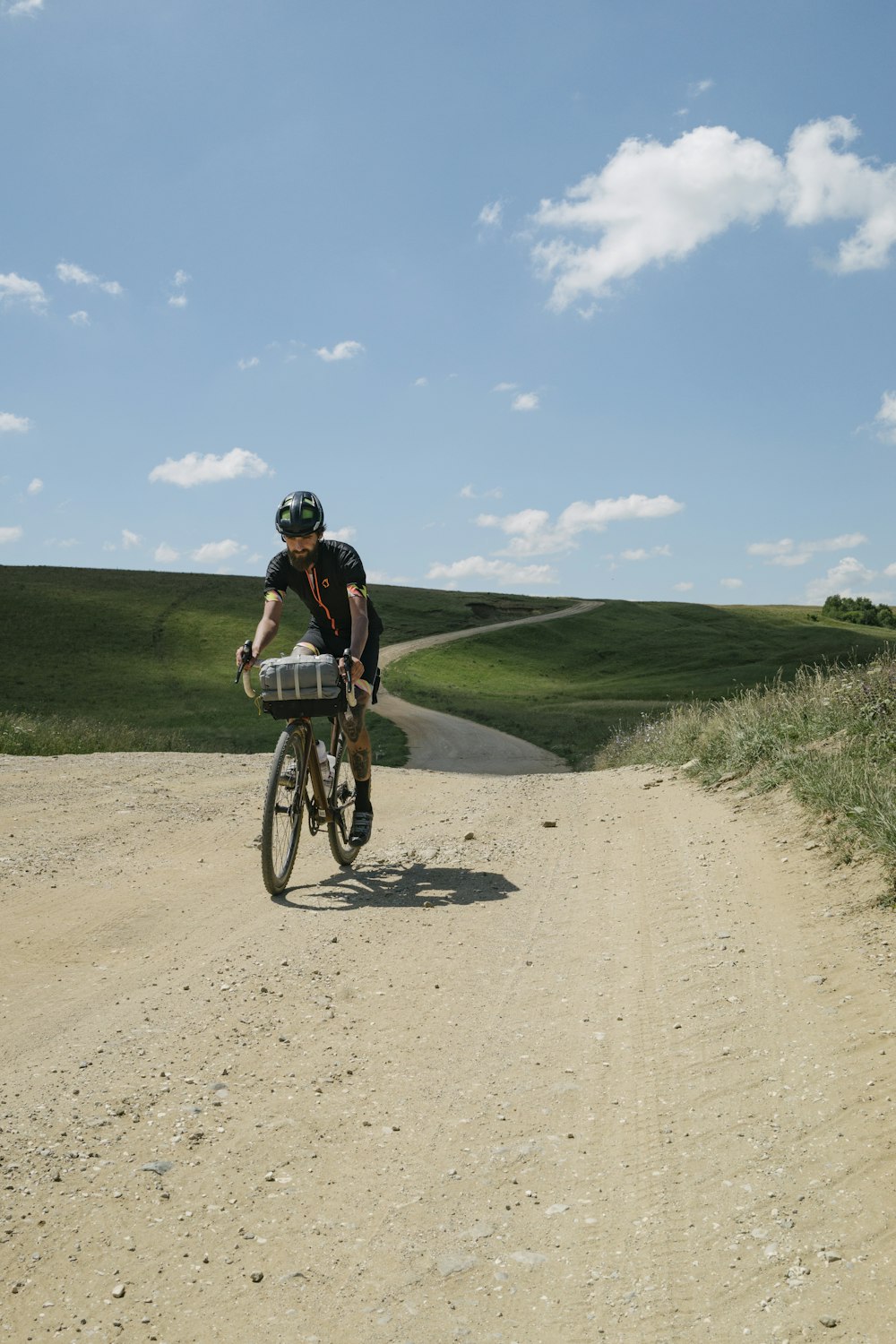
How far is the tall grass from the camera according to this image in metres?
6.87

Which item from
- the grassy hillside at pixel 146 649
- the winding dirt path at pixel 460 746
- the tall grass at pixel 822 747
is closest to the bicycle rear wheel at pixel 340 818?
the tall grass at pixel 822 747

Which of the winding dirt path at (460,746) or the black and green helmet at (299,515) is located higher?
the black and green helmet at (299,515)

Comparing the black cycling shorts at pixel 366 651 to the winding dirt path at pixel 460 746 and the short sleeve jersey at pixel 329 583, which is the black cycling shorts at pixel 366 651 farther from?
the winding dirt path at pixel 460 746

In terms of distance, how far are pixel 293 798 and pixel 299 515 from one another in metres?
2.16

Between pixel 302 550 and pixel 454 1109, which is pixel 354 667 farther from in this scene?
pixel 454 1109

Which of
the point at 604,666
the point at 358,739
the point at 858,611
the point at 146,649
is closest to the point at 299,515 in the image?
the point at 358,739

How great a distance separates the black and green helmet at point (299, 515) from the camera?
7.50 meters

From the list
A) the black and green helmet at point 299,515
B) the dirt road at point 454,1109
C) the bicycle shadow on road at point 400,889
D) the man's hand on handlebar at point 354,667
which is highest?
the black and green helmet at point 299,515

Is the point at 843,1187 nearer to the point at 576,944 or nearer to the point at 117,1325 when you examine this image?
the point at 117,1325

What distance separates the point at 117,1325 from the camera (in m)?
2.69

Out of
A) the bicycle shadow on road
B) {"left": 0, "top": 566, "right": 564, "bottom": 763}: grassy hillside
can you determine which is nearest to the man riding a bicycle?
the bicycle shadow on road

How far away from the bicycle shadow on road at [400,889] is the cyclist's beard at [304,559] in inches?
97.3

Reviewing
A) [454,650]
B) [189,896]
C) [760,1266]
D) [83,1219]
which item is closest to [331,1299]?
[83,1219]

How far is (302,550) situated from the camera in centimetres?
768
